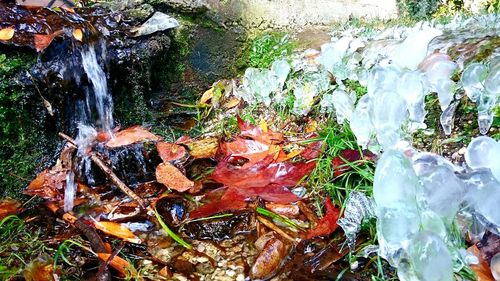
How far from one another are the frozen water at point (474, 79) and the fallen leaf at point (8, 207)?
2.25 meters

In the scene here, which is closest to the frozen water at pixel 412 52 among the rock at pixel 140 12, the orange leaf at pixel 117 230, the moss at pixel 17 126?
the orange leaf at pixel 117 230

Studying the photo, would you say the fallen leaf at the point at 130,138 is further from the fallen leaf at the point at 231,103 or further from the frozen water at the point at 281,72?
the frozen water at the point at 281,72

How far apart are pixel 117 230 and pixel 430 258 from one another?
1.34 meters

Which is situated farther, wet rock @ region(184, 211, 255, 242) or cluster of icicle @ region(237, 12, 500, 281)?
wet rock @ region(184, 211, 255, 242)

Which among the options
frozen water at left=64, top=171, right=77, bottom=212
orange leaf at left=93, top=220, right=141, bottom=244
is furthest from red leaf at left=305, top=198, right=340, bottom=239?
frozen water at left=64, top=171, right=77, bottom=212

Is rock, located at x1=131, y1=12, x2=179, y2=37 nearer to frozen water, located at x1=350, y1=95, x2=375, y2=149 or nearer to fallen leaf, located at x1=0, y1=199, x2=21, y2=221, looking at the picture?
fallen leaf, located at x1=0, y1=199, x2=21, y2=221

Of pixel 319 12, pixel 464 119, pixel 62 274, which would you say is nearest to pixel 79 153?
pixel 62 274

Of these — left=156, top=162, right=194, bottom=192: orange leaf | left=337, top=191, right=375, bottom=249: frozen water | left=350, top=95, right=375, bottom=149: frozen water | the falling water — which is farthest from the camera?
the falling water

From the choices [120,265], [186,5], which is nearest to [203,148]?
[120,265]

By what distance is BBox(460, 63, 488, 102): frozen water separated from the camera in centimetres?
179

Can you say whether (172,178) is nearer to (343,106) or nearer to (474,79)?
(343,106)

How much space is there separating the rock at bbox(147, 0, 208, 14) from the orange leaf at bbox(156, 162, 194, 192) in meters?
1.55

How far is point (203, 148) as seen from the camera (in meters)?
2.52

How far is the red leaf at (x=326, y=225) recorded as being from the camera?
176 centimetres
